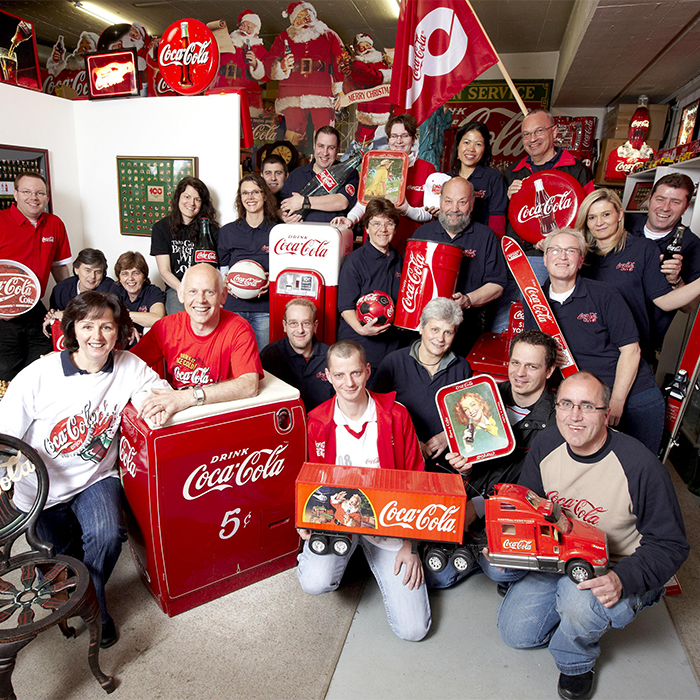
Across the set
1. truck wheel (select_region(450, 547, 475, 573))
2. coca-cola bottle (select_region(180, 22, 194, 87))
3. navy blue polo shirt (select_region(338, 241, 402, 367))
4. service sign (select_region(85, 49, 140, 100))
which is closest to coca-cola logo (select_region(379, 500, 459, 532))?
truck wheel (select_region(450, 547, 475, 573))

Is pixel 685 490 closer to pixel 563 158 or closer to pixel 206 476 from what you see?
pixel 563 158

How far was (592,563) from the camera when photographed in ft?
6.11

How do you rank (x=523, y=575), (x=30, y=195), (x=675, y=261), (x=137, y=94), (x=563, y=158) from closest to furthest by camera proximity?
(x=523, y=575) → (x=675, y=261) → (x=563, y=158) → (x=30, y=195) → (x=137, y=94)

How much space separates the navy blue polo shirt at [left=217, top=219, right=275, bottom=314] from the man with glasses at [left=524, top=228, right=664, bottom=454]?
6.41ft

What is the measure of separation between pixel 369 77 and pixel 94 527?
6438 mm

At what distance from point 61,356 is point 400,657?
1.93 metres

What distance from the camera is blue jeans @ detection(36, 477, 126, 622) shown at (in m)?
2.24

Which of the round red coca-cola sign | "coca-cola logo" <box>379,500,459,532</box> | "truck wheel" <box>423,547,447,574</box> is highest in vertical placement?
the round red coca-cola sign

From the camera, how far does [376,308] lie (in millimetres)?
3160

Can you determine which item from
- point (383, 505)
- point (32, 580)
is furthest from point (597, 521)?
point (32, 580)

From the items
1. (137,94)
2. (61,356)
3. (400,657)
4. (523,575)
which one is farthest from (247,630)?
(137,94)

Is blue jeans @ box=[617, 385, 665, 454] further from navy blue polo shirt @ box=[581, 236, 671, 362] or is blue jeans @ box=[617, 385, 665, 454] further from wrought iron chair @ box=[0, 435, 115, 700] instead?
wrought iron chair @ box=[0, 435, 115, 700]

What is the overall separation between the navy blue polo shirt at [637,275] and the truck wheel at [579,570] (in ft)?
5.08

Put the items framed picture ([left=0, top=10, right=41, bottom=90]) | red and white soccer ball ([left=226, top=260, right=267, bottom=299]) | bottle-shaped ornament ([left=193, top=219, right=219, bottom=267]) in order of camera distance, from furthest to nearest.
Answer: framed picture ([left=0, top=10, right=41, bottom=90])
bottle-shaped ornament ([left=193, top=219, right=219, bottom=267])
red and white soccer ball ([left=226, top=260, right=267, bottom=299])
